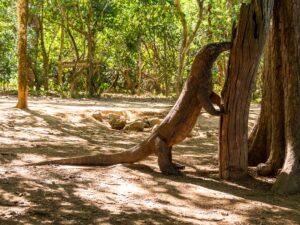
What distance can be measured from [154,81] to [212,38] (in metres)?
5.19

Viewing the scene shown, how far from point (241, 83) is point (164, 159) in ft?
4.62

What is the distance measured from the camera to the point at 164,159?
6.11 meters

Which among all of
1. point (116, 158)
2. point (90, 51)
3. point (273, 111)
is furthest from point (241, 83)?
point (90, 51)

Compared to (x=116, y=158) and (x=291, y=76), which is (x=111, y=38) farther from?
(x=291, y=76)

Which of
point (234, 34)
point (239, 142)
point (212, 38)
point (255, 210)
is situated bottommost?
point (255, 210)

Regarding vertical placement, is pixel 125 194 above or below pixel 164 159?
below

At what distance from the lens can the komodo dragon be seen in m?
5.93

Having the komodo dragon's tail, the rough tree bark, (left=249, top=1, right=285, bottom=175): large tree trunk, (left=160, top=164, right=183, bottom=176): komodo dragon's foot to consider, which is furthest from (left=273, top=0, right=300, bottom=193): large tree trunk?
the komodo dragon's tail

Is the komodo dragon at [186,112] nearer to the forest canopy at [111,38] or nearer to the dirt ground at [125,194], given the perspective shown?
the dirt ground at [125,194]

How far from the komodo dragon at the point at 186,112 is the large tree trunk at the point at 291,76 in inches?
28.4

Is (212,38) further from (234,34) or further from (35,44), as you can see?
(234,34)

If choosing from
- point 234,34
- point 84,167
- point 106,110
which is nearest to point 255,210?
point 234,34

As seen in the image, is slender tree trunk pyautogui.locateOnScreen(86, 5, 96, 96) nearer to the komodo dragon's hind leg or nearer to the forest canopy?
the forest canopy

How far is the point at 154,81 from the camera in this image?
85.3 feet
